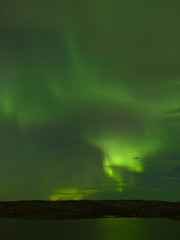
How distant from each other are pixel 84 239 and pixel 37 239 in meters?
17.3

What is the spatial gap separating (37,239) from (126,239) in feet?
108

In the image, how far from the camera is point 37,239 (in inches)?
4235

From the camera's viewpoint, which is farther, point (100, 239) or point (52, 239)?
point (100, 239)

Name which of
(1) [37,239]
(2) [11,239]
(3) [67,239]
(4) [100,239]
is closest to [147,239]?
(4) [100,239]

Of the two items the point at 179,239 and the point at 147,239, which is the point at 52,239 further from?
the point at 179,239

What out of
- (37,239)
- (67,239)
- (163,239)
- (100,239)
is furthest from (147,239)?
(37,239)

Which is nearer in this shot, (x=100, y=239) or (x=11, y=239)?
(x=11, y=239)

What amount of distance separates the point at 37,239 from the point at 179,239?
157ft

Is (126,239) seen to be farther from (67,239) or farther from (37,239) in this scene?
(37,239)

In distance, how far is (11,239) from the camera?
354ft

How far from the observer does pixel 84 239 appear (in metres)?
116

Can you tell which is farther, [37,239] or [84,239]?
[84,239]

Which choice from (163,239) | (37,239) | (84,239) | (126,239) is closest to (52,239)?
(37,239)

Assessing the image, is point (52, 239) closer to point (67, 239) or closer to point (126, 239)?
point (67, 239)
